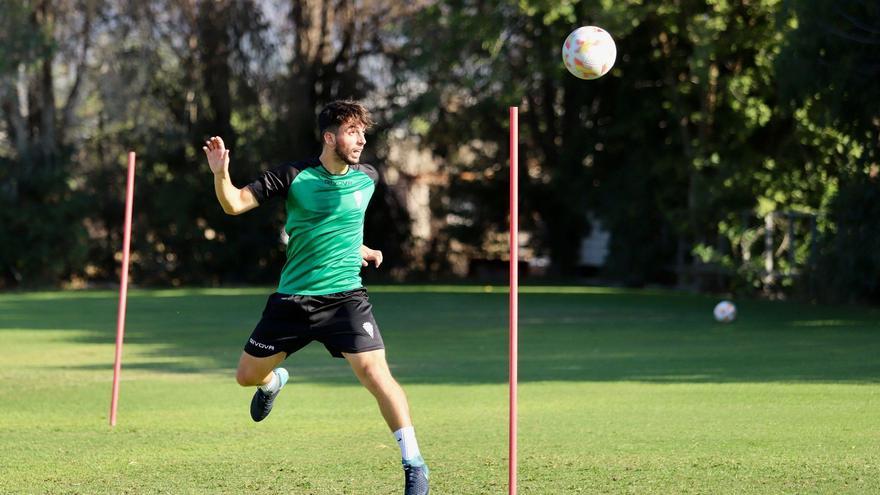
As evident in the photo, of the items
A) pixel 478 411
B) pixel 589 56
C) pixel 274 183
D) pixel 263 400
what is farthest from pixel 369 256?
pixel 478 411

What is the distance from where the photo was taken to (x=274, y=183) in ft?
26.5

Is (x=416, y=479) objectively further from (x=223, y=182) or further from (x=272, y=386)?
(x=272, y=386)

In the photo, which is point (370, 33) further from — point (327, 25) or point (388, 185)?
point (388, 185)

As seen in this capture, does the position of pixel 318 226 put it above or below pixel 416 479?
above

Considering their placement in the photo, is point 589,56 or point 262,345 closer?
point 262,345

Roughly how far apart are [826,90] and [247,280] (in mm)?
20482

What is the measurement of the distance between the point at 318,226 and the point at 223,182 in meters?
0.71

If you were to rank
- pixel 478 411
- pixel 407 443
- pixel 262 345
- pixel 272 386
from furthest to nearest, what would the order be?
pixel 478 411
pixel 272 386
pixel 262 345
pixel 407 443

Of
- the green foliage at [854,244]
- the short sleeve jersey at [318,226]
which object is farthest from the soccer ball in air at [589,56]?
the green foliage at [854,244]

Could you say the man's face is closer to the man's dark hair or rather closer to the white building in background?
the man's dark hair

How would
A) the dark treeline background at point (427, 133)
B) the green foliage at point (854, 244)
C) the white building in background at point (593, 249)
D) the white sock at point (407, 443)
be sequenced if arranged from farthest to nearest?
1. the white building in background at point (593, 249)
2. the dark treeline background at point (427, 133)
3. the green foliage at point (854, 244)
4. the white sock at point (407, 443)

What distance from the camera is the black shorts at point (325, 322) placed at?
7961 mm

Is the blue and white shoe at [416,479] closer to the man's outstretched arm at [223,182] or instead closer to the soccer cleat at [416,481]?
the soccer cleat at [416,481]

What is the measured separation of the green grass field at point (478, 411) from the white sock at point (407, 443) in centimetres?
53
